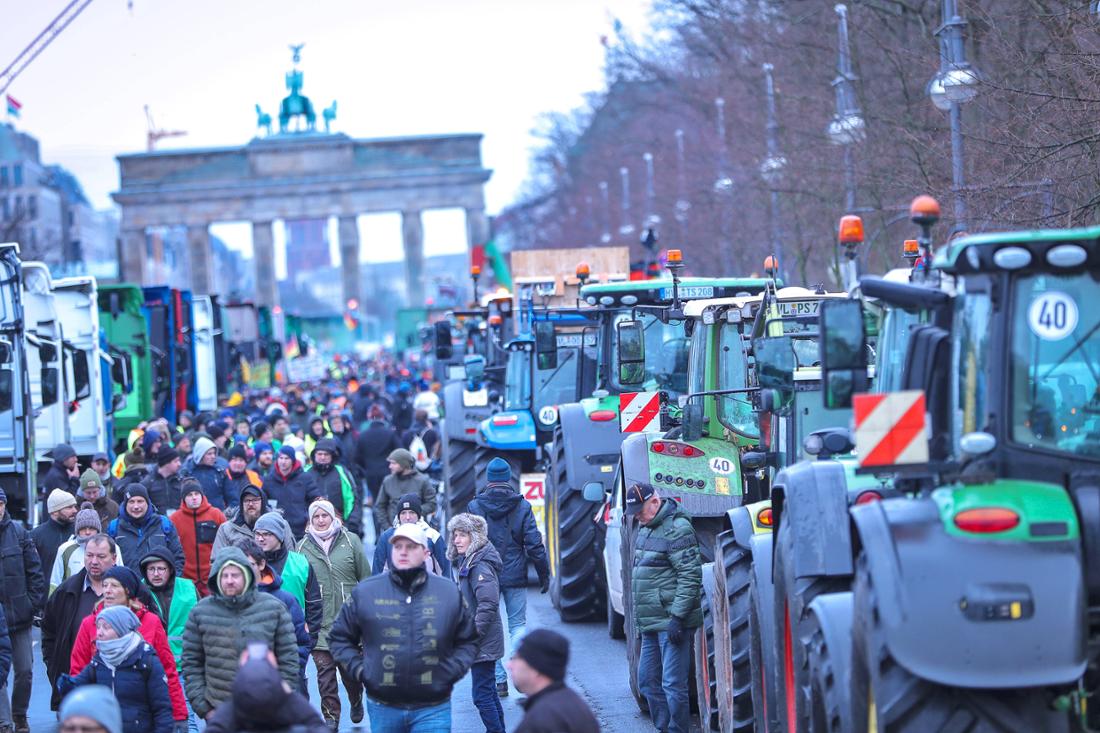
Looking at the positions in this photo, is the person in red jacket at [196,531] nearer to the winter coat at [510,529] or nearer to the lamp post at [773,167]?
the winter coat at [510,529]

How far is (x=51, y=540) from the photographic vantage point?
580 inches

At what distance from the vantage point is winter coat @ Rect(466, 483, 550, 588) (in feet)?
48.2

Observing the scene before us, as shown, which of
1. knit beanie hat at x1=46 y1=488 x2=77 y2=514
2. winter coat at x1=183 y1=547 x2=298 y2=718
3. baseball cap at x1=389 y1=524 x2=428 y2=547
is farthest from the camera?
knit beanie hat at x1=46 y1=488 x2=77 y2=514

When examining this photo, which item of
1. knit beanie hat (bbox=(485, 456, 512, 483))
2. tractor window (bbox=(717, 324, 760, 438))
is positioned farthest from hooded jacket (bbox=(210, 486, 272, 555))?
tractor window (bbox=(717, 324, 760, 438))

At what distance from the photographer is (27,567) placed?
13.5 m

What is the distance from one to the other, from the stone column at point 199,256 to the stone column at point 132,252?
3019 millimetres

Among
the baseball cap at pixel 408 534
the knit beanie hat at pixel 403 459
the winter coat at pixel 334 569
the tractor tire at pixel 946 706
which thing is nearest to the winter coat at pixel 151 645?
the baseball cap at pixel 408 534

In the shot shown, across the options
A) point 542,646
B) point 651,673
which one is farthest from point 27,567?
point 542,646

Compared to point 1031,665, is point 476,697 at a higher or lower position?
lower

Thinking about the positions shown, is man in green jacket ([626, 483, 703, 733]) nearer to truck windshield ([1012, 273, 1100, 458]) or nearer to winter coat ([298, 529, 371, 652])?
winter coat ([298, 529, 371, 652])

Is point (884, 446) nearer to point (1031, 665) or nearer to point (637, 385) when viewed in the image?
point (1031, 665)

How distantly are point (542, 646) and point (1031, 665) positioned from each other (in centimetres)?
166

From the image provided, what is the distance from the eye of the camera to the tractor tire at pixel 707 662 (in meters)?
11.3

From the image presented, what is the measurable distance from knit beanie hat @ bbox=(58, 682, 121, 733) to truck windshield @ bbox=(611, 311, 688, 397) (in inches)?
355
